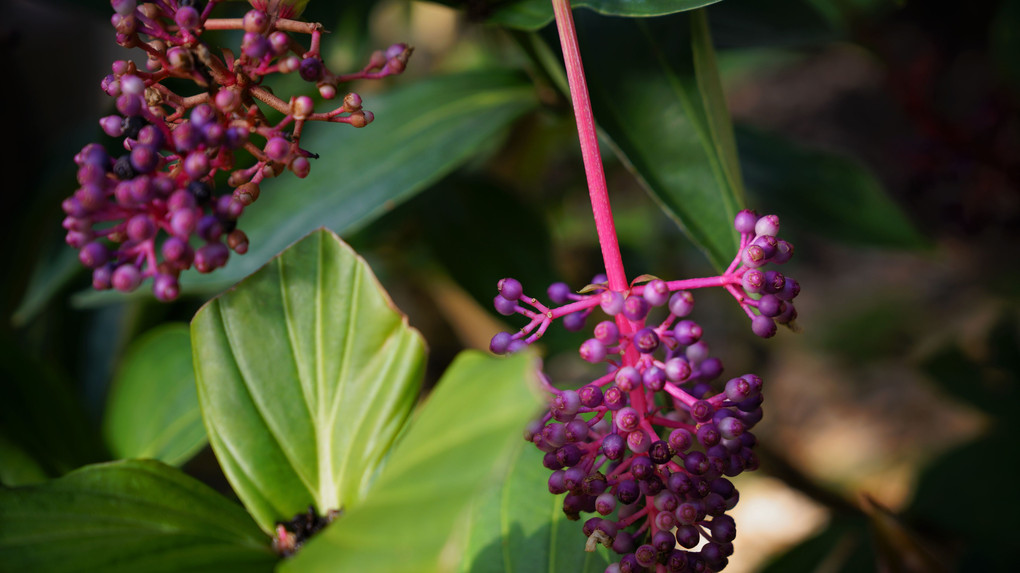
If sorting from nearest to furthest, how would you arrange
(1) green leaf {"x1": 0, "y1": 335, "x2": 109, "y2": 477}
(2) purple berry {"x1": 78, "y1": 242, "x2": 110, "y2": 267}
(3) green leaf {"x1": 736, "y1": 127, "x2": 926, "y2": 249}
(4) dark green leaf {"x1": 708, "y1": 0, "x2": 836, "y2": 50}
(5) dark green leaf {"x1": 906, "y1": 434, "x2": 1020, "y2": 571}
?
(2) purple berry {"x1": 78, "y1": 242, "x2": 110, "y2": 267} → (1) green leaf {"x1": 0, "y1": 335, "x2": 109, "y2": 477} → (4) dark green leaf {"x1": 708, "y1": 0, "x2": 836, "y2": 50} → (3) green leaf {"x1": 736, "y1": 127, "x2": 926, "y2": 249} → (5) dark green leaf {"x1": 906, "y1": 434, "x2": 1020, "y2": 571}

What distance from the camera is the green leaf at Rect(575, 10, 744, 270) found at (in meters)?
0.52

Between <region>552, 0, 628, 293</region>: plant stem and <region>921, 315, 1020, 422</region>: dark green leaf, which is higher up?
<region>552, 0, 628, 293</region>: plant stem

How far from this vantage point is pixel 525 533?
1.51 feet

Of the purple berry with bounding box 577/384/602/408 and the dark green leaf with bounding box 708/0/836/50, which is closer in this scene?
the purple berry with bounding box 577/384/602/408

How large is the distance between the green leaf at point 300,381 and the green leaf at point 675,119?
228mm

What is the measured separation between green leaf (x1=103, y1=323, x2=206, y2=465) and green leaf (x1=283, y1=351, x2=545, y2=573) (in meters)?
0.33

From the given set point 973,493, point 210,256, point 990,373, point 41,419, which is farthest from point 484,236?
point 990,373

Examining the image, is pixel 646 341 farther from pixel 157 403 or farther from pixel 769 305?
pixel 157 403

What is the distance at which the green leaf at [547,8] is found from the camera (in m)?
0.44

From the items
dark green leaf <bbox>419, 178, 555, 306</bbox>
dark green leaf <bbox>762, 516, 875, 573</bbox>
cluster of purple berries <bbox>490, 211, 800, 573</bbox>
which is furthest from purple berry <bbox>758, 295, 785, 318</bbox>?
dark green leaf <bbox>762, 516, 875, 573</bbox>

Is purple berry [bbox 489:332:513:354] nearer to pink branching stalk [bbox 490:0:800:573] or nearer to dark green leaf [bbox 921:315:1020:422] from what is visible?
pink branching stalk [bbox 490:0:800:573]

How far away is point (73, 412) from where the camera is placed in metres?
0.72

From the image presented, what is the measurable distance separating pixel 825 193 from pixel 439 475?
2.60ft

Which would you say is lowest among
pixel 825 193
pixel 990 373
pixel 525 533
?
pixel 990 373
